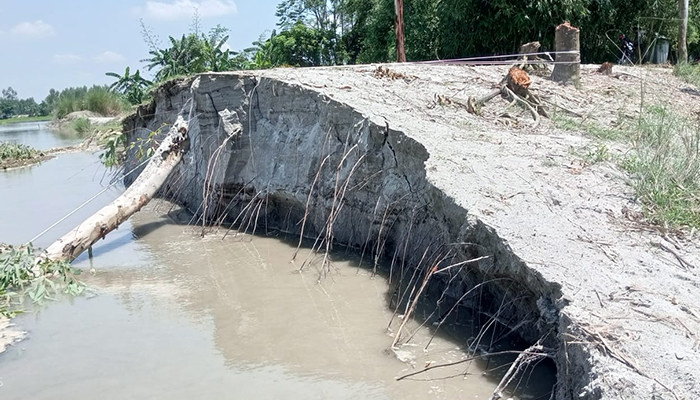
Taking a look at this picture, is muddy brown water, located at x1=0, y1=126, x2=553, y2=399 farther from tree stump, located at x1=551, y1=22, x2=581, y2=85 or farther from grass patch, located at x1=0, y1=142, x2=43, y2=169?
grass patch, located at x1=0, y1=142, x2=43, y2=169

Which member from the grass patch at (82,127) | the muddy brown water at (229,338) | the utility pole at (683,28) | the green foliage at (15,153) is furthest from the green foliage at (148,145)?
the grass patch at (82,127)

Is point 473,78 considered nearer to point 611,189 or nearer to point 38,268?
point 611,189

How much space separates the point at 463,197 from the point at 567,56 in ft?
16.4

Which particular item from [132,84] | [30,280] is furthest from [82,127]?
[30,280]

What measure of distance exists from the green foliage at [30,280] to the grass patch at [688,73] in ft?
30.9

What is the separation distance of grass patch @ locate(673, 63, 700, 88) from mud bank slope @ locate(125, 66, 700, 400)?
1555mm

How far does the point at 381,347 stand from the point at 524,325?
1.02 m

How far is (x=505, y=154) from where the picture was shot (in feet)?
18.8

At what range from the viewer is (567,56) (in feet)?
29.1

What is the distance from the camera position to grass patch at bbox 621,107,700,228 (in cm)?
442

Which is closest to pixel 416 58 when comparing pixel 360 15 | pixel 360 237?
pixel 360 15

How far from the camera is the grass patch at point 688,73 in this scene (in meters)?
10.2

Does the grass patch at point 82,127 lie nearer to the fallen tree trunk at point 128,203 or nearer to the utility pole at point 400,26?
the utility pole at point 400,26

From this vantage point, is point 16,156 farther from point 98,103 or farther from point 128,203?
point 98,103
